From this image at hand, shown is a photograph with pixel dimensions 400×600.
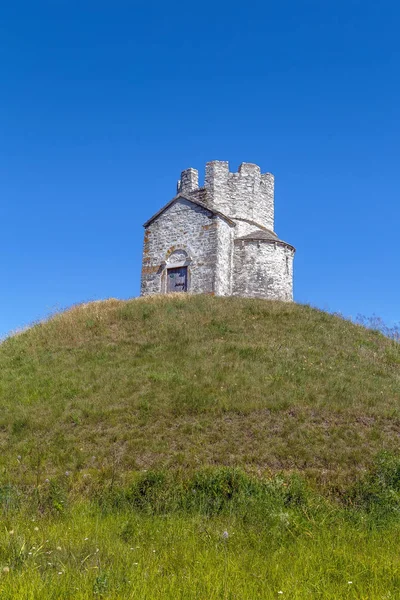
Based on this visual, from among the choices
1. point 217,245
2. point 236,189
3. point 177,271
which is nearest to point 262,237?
point 217,245

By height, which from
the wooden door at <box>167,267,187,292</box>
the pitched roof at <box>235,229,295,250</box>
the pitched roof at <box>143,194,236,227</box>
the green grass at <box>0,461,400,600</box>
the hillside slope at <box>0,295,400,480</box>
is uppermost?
the pitched roof at <box>143,194,236,227</box>

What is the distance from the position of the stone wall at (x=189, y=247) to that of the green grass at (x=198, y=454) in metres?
5.30

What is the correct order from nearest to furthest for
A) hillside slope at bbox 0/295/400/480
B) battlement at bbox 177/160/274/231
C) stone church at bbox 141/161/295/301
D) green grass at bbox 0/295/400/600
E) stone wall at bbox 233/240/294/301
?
green grass at bbox 0/295/400/600, hillside slope at bbox 0/295/400/480, stone church at bbox 141/161/295/301, stone wall at bbox 233/240/294/301, battlement at bbox 177/160/274/231

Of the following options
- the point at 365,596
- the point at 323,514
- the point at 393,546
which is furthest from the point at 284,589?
the point at 323,514

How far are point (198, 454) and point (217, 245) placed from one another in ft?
63.0

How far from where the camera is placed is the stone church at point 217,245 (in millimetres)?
30781

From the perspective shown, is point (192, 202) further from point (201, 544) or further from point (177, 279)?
point (201, 544)

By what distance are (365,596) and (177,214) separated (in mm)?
28840

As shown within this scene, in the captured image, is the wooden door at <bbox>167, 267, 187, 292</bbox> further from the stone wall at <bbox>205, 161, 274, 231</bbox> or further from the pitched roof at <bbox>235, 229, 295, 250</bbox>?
the stone wall at <bbox>205, 161, 274, 231</bbox>

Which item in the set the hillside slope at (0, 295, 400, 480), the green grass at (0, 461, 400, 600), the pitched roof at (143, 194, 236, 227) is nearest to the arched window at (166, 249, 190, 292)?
the pitched roof at (143, 194, 236, 227)

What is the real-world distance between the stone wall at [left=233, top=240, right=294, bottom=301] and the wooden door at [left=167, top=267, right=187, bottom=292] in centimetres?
301

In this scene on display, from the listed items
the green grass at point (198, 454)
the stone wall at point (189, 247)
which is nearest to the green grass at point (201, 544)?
the green grass at point (198, 454)

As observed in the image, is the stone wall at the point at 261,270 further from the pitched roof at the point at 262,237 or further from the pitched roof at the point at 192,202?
the pitched roof at the point at 192,202

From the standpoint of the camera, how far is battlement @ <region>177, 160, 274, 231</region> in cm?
3288
